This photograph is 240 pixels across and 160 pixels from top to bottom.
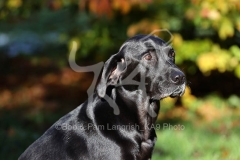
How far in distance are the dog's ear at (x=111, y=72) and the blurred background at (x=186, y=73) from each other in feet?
5.64

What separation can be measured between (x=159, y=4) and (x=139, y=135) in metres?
4.14

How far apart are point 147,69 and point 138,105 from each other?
1.14ft

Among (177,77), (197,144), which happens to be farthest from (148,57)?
(197,144)

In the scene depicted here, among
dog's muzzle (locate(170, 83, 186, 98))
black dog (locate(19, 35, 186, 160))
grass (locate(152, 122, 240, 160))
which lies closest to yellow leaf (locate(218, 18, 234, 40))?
grass (locate(152, 122, 240, 160))

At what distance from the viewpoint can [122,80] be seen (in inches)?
182

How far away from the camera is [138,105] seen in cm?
461

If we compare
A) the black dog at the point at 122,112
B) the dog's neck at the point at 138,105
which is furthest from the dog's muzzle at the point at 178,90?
the dog's neck at the point at 138,105

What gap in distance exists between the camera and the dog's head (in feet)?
14.8

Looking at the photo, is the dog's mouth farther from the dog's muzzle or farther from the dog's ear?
the dog's ear

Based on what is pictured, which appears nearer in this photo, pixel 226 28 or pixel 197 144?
pixel 197 144

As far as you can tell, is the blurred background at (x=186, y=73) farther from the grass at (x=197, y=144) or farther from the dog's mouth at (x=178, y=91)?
the dog's mouth at (x=178, y=91)

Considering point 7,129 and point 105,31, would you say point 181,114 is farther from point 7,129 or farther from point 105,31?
point 7,129

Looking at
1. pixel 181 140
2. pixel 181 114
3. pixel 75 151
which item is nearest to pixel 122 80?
pixel 75 151

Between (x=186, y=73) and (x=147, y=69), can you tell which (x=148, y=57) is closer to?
(x=147, y=69)
